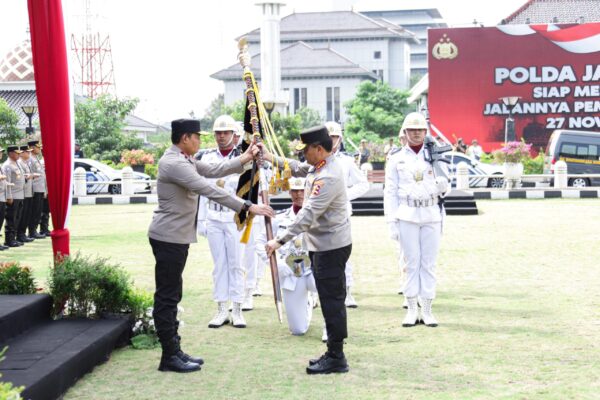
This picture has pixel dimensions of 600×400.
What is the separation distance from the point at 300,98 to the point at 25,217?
78.6 metres

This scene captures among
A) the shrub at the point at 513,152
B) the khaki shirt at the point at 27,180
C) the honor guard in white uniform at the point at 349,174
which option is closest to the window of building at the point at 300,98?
the shrub at the point at 513,152

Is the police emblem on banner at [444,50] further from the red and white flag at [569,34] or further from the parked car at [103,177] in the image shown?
the parked car at [103,177]

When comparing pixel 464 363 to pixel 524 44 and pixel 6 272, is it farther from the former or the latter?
pixel 524 44

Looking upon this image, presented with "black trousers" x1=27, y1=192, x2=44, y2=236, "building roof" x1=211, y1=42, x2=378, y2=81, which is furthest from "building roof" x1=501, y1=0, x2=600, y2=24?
"black trousers" x1=27, y1=192, x2=44, y2=236

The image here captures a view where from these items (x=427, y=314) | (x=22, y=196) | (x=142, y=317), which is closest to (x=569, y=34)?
(x=22, y=196)

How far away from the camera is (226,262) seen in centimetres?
984

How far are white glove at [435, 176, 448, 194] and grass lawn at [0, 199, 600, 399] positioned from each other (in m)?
1.29

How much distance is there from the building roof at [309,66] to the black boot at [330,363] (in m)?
86.9

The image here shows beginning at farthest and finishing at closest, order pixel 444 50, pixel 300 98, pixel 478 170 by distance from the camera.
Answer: pixel 300 98
pixel 444 50
pixel 478 170

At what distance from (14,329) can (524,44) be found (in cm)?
4809

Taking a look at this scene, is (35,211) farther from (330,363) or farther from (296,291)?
(330,363)

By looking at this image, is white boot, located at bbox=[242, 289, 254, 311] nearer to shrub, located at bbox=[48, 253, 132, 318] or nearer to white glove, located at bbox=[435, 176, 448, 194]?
shrub, located at bbox=[48, 253, 132, 318]

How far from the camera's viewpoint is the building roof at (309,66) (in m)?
94.1

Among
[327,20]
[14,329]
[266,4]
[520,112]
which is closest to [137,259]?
[14,329]
